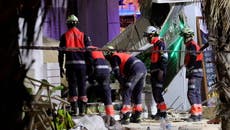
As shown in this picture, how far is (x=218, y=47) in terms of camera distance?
607 cm

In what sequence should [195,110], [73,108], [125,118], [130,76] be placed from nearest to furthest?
[73,108]
[125,118]
[130,76]
[195,110]

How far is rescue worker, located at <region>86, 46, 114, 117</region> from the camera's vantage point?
10797 mm

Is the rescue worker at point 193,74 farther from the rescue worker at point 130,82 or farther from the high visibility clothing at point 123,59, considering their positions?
the high visibility clothing at point 123,59

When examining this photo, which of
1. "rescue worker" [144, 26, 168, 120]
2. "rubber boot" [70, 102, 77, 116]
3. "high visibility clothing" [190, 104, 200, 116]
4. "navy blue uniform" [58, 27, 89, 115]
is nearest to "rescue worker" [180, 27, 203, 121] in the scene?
"high visibility clothing" [190, 104, 200, 116]

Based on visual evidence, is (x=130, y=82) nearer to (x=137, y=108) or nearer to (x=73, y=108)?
(x=137, y=108)

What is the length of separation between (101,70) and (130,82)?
1.10 m

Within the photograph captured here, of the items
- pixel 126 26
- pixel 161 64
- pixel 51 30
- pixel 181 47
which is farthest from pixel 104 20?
pixel 51 30

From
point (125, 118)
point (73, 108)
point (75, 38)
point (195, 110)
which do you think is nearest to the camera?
point (75, 38)

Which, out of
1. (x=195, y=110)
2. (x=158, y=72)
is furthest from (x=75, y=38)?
(x=195, y=110)

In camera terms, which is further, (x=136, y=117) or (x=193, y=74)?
(x=193, y=74)

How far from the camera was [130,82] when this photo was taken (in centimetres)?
1179

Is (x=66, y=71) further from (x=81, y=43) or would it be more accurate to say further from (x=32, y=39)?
(x=32, y=39)

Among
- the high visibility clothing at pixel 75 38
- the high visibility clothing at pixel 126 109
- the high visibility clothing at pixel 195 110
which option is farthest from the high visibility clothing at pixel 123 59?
the high visibility clothing at pixel 195 110

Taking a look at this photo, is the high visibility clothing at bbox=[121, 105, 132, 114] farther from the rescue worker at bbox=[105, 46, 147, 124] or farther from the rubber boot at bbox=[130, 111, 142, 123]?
the rubber boot at bbox=[130, 111, 142, 123]
